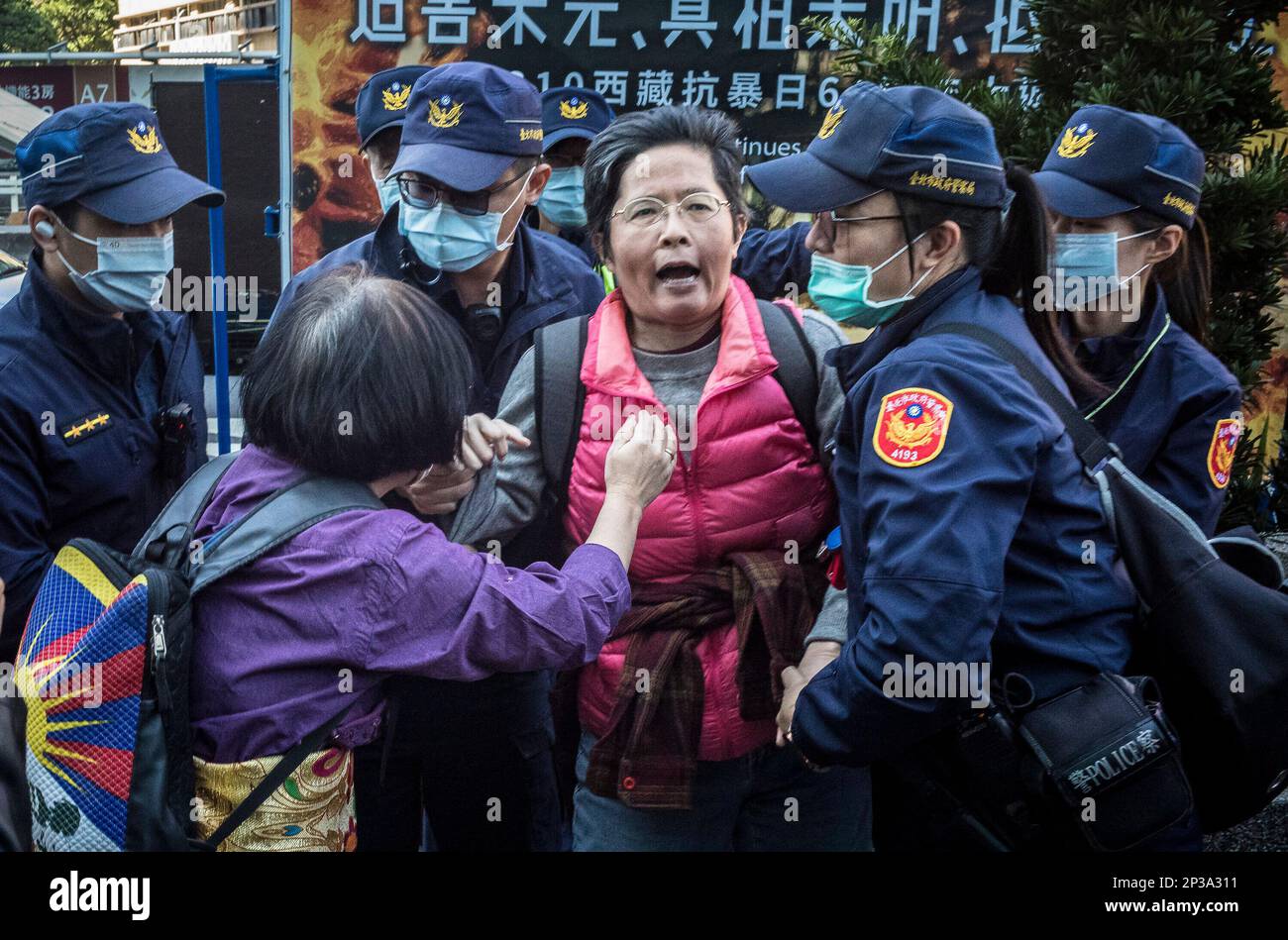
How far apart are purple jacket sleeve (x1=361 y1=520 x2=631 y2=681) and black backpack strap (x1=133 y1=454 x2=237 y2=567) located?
0.32 metres

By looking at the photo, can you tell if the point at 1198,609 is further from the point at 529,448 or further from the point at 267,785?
the point at 267,785

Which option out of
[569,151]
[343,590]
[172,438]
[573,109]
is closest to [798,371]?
[343,590]

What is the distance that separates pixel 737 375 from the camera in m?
2.23

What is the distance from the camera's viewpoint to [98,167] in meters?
2.69

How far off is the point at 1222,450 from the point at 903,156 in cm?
122

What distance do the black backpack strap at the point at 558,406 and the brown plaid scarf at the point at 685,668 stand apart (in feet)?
1.04

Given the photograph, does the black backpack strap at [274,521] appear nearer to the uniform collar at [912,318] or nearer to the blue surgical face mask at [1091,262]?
the uniform collar at [912,318]

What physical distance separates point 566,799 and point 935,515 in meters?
1.39

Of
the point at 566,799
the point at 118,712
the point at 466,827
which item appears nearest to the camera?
the point at 118,712

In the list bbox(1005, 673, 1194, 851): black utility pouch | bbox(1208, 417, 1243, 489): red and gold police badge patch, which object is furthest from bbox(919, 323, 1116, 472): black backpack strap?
bbox(1208, 417, 1243, 489): red and gold police badge patch

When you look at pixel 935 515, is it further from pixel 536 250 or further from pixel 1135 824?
pixel 536 250

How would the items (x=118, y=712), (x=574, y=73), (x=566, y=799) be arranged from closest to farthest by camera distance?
(x=118, y=712) < (x=566, y=799) < (x=574, y=73)

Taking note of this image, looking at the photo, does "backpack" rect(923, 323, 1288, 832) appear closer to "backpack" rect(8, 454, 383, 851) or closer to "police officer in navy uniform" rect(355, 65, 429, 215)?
"backpack" rect(8, 454, 383, 851)
